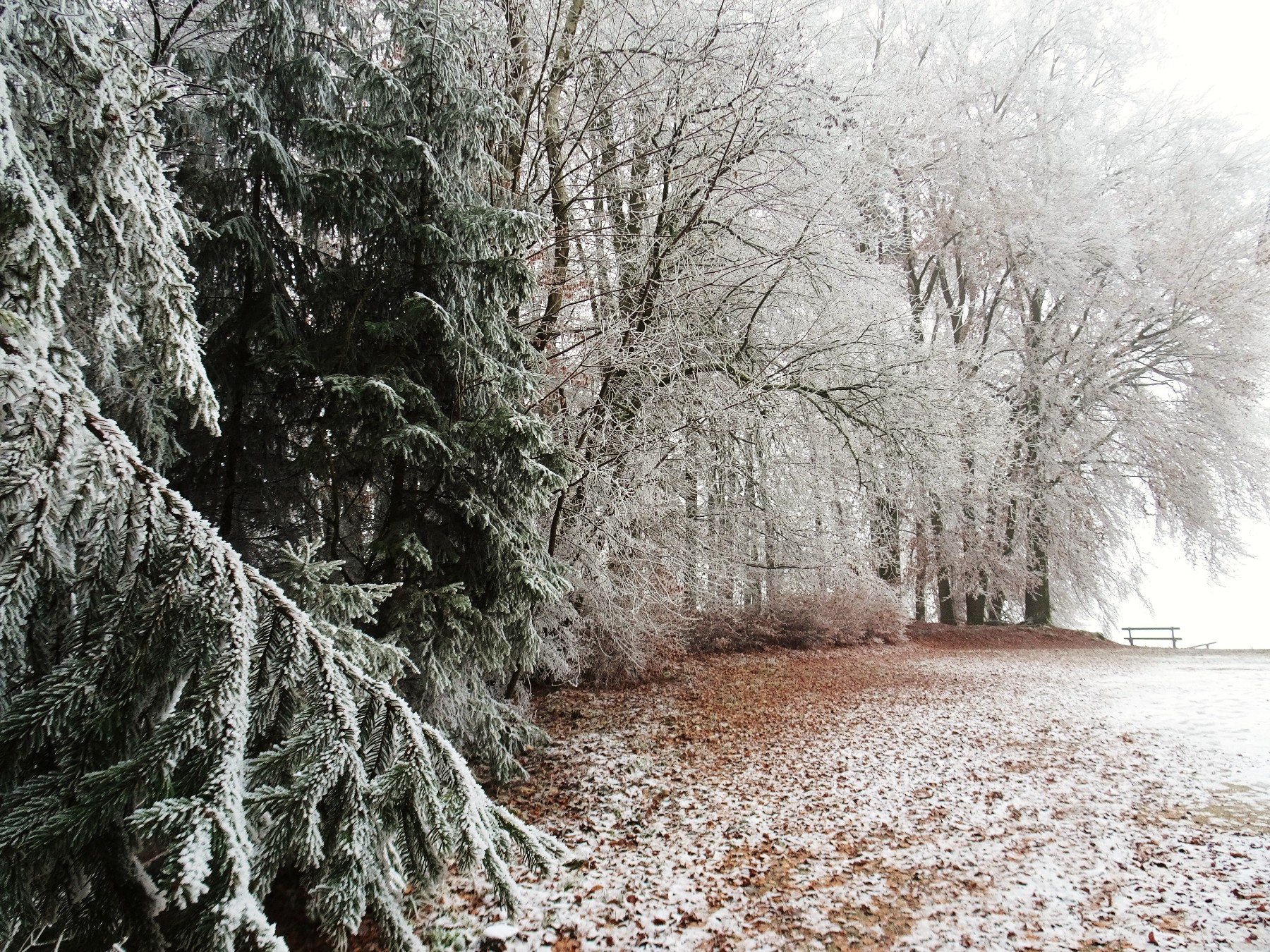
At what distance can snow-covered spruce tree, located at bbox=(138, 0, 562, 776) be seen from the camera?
12.5ft

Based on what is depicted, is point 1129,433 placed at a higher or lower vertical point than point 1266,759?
higher

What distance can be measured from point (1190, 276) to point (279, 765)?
1573cm

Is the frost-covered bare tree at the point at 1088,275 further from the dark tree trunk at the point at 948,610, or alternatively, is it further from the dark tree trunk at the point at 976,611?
the dark tree trunk at the point at 976,611

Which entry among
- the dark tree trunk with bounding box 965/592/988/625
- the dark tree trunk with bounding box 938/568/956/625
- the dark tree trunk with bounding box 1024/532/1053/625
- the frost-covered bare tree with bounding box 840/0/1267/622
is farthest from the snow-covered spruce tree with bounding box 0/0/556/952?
the dark tree trunk with bounding box 965/592/988/625

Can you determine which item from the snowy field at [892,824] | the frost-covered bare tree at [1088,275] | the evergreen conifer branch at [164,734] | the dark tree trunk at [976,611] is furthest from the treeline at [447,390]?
the dark tree trunk at [976,611]

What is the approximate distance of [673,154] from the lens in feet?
19.9

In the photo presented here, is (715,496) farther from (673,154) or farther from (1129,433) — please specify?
(1129,433)

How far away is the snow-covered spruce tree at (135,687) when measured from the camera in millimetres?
1150

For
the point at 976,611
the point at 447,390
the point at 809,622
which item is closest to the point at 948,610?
the point at 976,611

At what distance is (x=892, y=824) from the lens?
404 cm

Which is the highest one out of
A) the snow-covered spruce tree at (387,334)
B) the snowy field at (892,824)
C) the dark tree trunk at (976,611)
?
the snow-covered spruce tree at (387,334)

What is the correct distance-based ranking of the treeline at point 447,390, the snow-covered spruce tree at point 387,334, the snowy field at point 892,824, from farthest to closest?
1. the snow-covered spruce tree at point 387,334
2. the snowy field at point 892,824
3. the treeline at point 447,390

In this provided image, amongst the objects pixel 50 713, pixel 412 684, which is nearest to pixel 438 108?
pixel 412 684

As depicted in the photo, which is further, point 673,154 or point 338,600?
point 673,154
